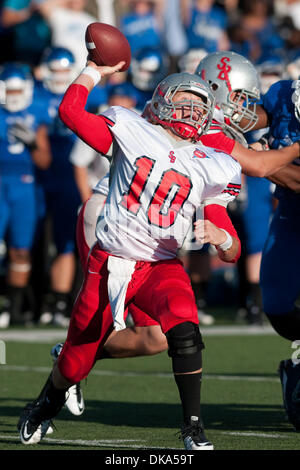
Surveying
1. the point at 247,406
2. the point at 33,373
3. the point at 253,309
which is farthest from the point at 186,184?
the point at 253,309

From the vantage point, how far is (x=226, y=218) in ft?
14.2

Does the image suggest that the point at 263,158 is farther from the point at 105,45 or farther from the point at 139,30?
the point at 139,30

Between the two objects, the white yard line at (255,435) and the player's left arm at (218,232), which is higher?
the player's left arm at (218,232)

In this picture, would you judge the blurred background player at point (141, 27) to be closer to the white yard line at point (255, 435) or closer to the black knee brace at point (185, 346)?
the white yard line at point (255, 435)

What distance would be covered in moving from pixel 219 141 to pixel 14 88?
4.99m

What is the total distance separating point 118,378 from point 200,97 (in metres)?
2.62

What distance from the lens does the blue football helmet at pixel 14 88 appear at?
30.6ft

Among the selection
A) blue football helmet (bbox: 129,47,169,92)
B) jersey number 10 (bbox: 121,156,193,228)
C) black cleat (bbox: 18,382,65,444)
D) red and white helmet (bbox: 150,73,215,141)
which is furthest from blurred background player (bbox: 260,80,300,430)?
blue football helmet (bbox: 129,47,169,92)

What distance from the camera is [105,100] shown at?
10.0 metres

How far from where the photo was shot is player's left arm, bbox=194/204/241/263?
4051mm

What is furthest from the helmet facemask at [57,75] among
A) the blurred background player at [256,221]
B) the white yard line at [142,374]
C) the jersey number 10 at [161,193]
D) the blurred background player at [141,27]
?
the jersey number 10 at [161,193]

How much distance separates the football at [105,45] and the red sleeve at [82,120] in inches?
8.6

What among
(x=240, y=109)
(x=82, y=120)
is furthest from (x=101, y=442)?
(x=240, y=109)

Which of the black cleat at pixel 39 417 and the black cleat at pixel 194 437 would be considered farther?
the black cleat at pixel 39 417
